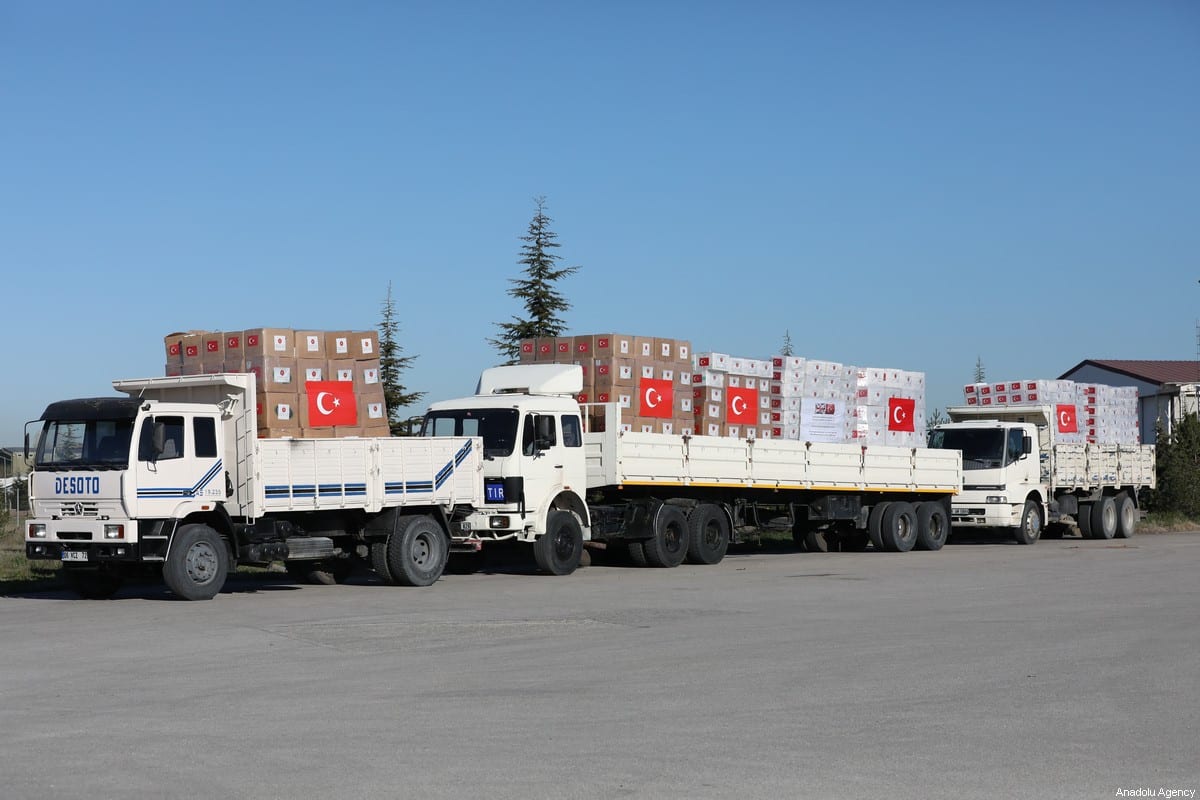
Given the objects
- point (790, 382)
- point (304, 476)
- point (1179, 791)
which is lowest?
point (1179, 791)

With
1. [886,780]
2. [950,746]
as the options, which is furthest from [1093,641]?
[886,780]

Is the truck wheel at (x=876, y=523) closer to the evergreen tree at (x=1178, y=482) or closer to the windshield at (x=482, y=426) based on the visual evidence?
the windshield at (x=482, y=426)

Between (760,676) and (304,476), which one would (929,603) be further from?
(304,476)

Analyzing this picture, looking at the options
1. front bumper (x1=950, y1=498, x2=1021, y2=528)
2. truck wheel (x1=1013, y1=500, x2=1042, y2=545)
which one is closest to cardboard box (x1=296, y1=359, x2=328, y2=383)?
→ front bumper (x1=950, y1=498, x2=1021, y2=528)

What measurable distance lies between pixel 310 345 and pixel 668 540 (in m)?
7.42

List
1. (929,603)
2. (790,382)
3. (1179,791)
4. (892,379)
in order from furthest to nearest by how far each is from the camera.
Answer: (892,379) < (790,382) < (929,603) < (1179,791)

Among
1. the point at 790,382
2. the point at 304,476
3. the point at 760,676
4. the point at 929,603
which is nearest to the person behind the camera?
the point at 760,676

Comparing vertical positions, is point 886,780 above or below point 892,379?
below

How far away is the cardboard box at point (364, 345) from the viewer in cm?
2053

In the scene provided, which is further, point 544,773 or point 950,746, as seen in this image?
point 950,746

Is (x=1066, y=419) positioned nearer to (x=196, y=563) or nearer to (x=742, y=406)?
(x=742, y=406)

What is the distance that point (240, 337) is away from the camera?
64.7ft

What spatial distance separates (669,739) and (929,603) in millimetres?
9484

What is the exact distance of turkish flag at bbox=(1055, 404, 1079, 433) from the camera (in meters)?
35.0
